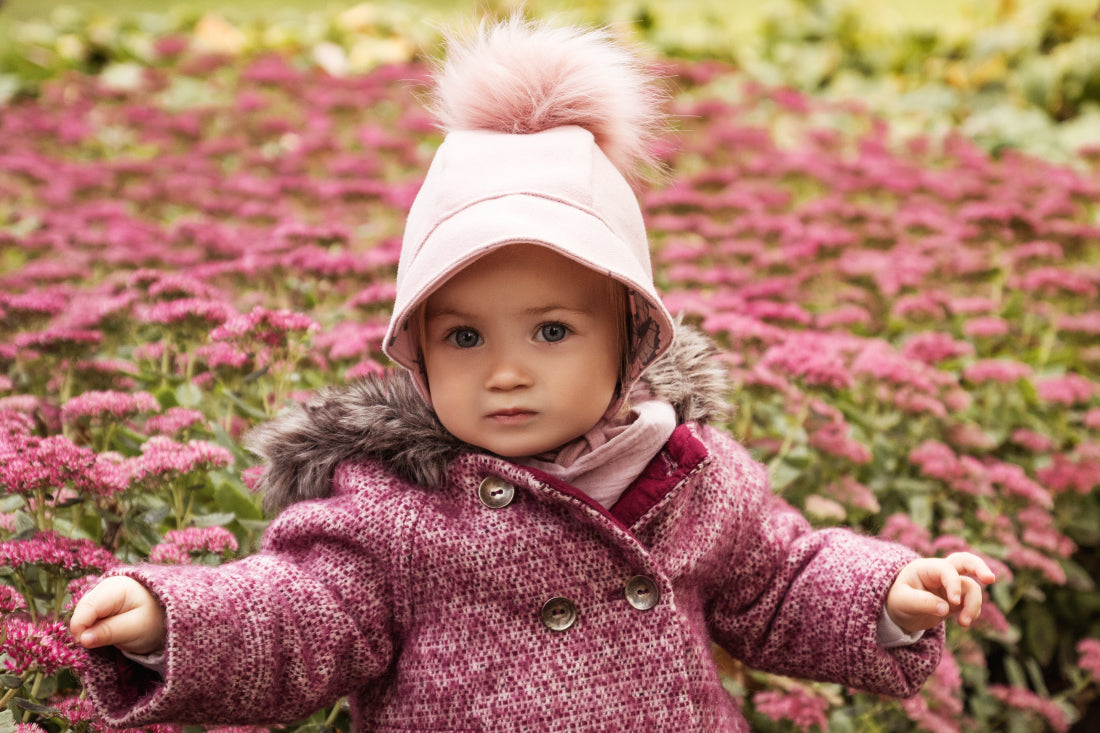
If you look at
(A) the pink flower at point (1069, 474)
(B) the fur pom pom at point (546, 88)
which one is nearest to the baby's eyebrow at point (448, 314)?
(B) the fur pom pom at point (546, 88)

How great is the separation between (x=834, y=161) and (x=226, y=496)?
3.02m

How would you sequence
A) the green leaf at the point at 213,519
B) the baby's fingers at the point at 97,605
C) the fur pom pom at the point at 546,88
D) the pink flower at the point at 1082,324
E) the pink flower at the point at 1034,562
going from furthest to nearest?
the pink flower at the point at 1082,324 < the pink flower at the point at 1034,562 < the green leaf at the point at 213,519 < the fur pom pom at the point at 546,88 < the baby's fingers at the point at 97,605

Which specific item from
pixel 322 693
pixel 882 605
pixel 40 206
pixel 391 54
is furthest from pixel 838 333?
pixel 391 54

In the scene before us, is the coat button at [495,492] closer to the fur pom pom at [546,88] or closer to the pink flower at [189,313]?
the fur pom pom at [546,88]

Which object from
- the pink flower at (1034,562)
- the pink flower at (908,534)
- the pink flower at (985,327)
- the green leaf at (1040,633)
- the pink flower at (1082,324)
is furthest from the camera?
the pink flower at (1082,324)

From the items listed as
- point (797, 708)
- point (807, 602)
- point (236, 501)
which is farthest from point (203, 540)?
point (797, 708)

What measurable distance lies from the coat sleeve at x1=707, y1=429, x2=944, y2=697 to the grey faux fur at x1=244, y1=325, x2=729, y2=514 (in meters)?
0.20

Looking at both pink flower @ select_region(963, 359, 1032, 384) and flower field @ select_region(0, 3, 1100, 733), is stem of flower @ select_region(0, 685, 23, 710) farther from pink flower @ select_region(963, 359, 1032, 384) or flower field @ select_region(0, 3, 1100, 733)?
pink flower @ select_region(963, 359, 1032, 384)

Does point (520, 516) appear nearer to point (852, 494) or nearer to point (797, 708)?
point (797, 708)

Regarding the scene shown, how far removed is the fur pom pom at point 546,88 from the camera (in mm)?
1366

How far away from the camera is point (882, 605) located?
1.38 metres

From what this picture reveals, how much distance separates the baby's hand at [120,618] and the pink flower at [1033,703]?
5.83ft

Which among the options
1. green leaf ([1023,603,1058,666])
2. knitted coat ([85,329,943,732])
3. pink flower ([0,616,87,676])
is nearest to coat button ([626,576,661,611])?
knitted coat ([85,329,943,732])

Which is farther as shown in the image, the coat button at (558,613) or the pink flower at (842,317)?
the pink flower at (842,317)
